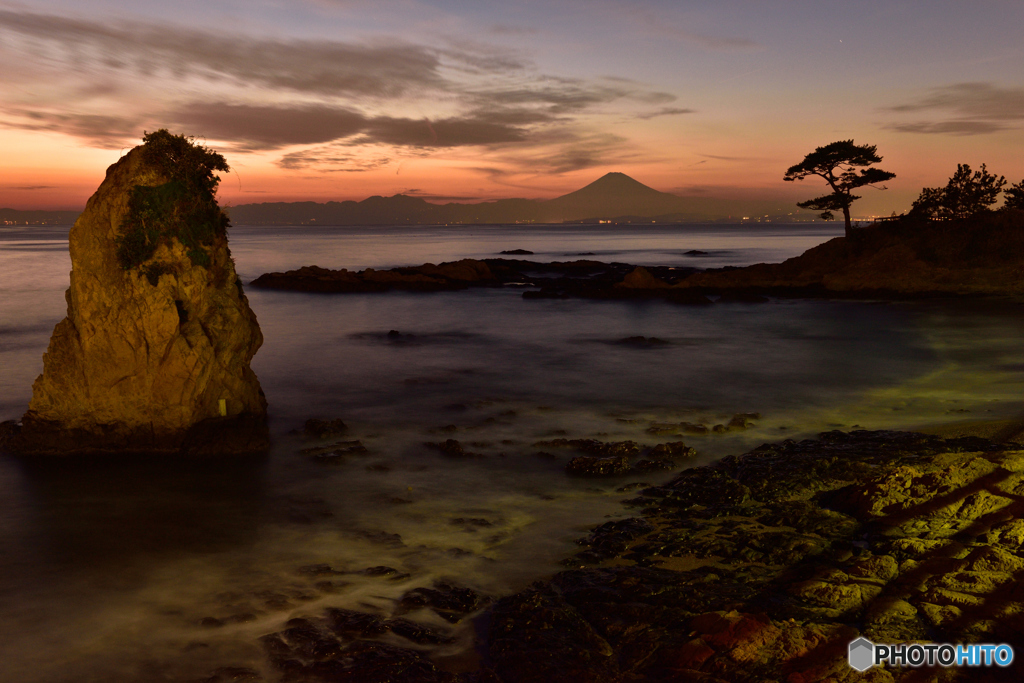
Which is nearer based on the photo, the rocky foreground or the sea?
the rocky foreground

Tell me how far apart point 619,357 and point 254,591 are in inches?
663

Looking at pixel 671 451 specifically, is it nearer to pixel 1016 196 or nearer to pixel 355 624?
pixel 355 624

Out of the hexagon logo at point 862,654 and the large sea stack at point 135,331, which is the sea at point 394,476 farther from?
the hexagon logo at point 862,654

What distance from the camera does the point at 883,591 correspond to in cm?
623

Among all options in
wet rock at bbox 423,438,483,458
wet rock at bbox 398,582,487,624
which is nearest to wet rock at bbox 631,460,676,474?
wet rock at bbox 423,438,483,458

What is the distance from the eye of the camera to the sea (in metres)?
7.07

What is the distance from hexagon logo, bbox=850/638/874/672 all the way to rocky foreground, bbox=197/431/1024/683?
7 cm

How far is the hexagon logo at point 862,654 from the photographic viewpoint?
17.3ft

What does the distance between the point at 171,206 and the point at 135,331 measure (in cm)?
234

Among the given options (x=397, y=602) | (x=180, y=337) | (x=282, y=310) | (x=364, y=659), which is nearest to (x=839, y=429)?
(x=397, y=602)

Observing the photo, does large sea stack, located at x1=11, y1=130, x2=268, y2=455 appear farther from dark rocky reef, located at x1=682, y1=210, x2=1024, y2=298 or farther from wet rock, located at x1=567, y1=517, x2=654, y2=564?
dark rocky reef, located at x1=682, y1=210, x2=1024, y2=298

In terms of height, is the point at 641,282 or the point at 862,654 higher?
the point at 641,282

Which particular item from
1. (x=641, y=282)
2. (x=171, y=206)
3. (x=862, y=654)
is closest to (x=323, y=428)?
(x=171, y=206)

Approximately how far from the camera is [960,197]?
3819 centimetres
